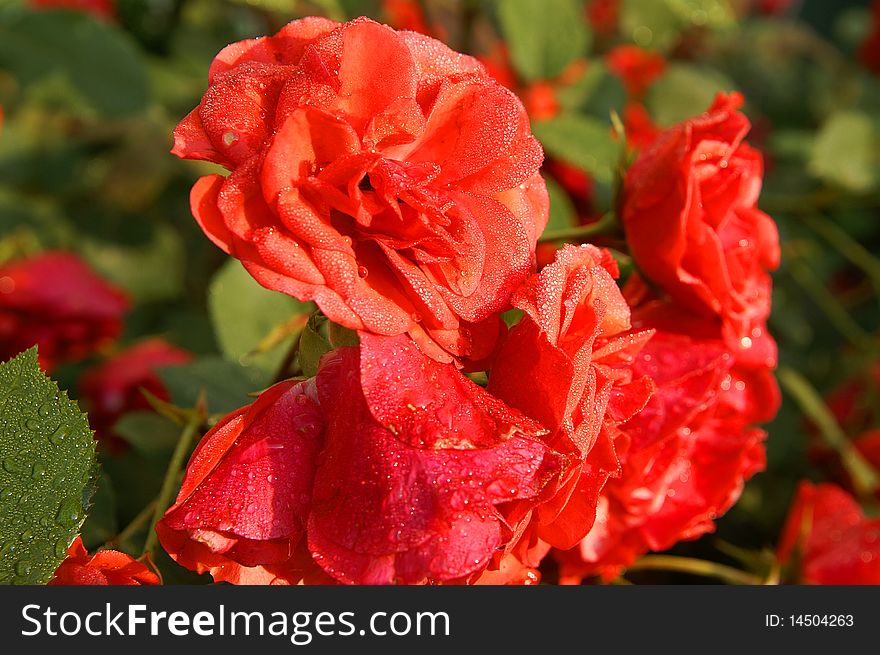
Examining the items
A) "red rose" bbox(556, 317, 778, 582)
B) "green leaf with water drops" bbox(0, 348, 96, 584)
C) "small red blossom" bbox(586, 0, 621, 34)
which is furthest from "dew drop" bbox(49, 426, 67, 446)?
"small red blossom" bbox(586, 0, 621, 34)

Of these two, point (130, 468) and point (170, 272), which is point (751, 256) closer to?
point (130, 468)

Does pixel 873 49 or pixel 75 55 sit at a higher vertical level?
pixel 75 55

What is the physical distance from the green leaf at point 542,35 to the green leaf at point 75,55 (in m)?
0.42

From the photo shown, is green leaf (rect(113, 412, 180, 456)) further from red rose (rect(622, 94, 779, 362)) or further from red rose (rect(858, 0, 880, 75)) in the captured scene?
red rose (rect(858, 0, 880, 75))

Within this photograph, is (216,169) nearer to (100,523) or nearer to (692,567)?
(100,523)

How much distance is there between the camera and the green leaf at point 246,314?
68cm

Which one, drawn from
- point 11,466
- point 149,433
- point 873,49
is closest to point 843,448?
point 149,433

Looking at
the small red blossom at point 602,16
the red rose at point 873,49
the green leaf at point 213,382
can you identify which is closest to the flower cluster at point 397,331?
the green leaf at point 213,382

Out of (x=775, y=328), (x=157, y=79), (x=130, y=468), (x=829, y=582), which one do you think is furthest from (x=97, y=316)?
(x=775, y=328)

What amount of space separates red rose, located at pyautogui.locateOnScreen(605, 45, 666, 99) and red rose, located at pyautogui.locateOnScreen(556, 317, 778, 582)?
754 millimetres

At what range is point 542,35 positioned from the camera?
0.95 m

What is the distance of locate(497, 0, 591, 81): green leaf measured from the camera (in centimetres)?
93

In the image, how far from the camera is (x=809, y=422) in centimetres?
99

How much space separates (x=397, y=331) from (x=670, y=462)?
8.9 inches
